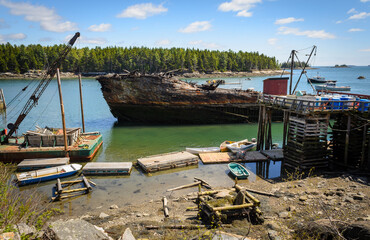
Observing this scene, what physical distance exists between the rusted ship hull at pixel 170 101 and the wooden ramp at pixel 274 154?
1693 centimetres

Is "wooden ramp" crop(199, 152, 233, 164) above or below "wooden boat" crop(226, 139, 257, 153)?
below

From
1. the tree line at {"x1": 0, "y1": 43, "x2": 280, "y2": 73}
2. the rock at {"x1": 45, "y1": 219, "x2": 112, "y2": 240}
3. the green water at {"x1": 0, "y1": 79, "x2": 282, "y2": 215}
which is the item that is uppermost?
the tree line at {"x1": 0, "y1": 43, "x2": 280, "y2": 73}

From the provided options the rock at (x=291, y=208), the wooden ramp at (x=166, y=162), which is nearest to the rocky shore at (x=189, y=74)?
the wooden ramp at (x=166, y=162)

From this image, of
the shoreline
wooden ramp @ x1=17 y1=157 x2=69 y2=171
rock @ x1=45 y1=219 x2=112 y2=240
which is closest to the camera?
rock @ x1=45 y1=219 x2=112 y2=240

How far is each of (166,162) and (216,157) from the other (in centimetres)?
484

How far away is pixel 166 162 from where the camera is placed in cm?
2109

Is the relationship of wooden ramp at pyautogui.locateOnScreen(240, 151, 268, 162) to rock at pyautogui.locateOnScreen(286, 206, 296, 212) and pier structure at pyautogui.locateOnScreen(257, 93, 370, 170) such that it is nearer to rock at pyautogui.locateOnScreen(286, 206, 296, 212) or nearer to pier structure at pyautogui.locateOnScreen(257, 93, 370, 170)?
pier structure at pyautogui.locateOnScreen(257, 93, 370, 170)

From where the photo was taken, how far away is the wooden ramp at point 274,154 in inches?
864

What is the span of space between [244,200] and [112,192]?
9555 mm

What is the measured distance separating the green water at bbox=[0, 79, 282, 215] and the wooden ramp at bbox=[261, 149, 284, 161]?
0.63 metres

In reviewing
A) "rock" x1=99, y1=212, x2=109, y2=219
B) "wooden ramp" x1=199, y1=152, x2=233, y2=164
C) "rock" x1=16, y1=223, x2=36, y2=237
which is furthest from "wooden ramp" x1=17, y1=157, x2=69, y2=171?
"rock" x1=16, y1=223, x2=36, y2=237

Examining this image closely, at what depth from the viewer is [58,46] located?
6516 inches

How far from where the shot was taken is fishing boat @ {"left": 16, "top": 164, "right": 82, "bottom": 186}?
18.1 meters

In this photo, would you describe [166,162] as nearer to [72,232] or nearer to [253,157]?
[253,157]
